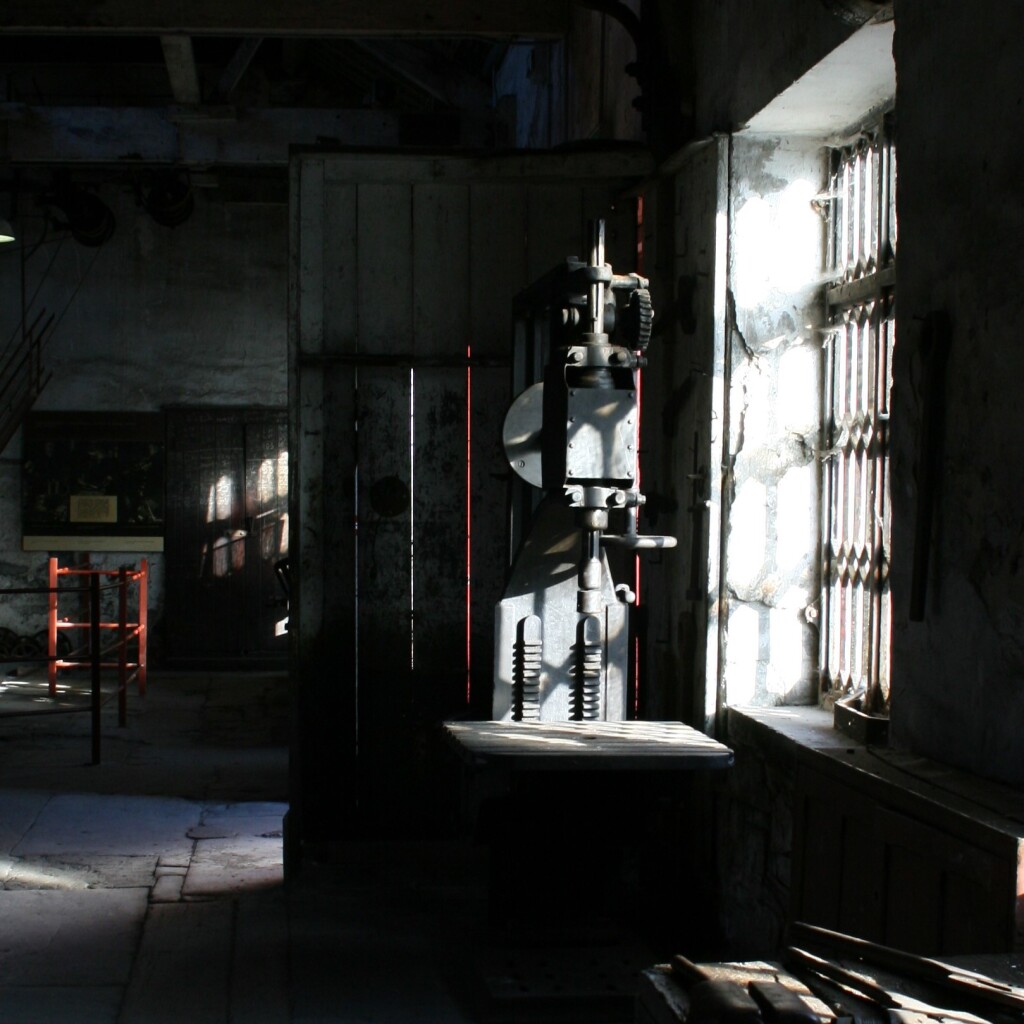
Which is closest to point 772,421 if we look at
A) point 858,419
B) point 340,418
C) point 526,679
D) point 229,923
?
point 858,419

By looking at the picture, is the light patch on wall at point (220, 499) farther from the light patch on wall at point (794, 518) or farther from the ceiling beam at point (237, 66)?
the light patch on wall at point (794, 518)

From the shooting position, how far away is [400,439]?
445 centimetres

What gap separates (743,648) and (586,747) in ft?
2.69

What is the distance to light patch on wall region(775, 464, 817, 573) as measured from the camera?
364 cm

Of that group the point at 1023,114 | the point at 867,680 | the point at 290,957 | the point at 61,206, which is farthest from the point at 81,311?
the point at 1023,114

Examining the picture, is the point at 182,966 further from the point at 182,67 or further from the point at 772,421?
the point at 182,67

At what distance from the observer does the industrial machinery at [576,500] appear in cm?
323

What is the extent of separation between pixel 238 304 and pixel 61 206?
58.6 inches

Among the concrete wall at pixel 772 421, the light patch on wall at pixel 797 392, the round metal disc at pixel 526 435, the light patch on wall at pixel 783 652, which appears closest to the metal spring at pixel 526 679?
the round metal disc at pixel 526 435

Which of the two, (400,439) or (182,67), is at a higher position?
(182,67)

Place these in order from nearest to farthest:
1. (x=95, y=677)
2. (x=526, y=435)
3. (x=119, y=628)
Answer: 1. (x=526, y=435)
2. (x=95, y=677)
3. (x=119, y=628)

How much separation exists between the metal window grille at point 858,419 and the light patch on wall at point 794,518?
44 mm

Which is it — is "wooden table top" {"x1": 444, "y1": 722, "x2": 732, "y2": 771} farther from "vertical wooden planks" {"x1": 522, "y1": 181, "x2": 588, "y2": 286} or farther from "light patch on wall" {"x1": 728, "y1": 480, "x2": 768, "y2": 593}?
"vertical wooden planks" {"x1": 522, "y1": 181, "x2": 588, "y2": 286}

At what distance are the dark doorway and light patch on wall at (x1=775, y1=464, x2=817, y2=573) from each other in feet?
23.1
